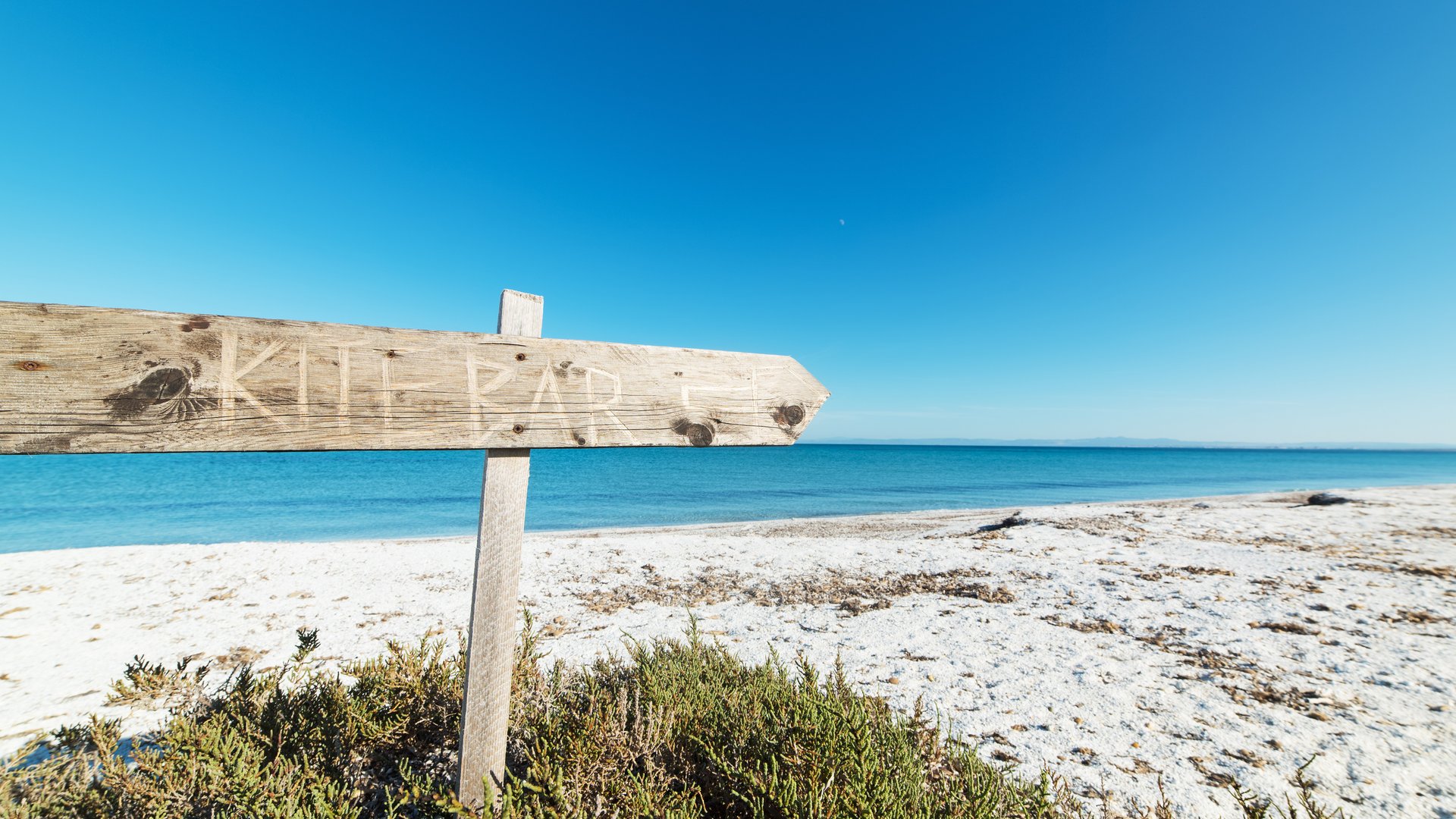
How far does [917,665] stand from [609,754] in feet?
11.2

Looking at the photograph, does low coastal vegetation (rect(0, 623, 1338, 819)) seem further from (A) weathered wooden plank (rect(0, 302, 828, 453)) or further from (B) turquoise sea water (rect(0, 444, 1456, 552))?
(B) turquoise sea water (rect(0, 444, 1456, 552))

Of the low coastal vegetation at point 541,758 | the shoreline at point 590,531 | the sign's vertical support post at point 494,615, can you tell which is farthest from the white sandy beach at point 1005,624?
the sign's vertical support post at point 494,615

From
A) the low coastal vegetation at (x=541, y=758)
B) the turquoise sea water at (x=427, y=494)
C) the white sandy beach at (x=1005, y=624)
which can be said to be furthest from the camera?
the turquoise sea water at (x=427, y=494)

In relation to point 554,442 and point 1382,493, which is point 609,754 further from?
Answer: point 1382,493

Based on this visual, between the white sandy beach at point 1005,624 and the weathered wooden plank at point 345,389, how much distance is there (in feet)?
10.0

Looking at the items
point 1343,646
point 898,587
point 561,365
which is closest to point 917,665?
point 898,587

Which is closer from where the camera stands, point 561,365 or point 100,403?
point 100,403

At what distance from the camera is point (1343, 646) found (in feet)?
16.3

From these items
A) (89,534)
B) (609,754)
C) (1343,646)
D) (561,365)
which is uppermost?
(561,365)

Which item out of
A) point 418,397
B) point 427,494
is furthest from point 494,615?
point 427,494

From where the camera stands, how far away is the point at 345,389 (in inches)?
62.7

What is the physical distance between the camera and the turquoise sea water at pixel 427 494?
49.6 feet

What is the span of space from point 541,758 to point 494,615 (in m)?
0.66

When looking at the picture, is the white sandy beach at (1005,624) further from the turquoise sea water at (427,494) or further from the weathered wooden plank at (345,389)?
the turquoise sea water at (427,494)
